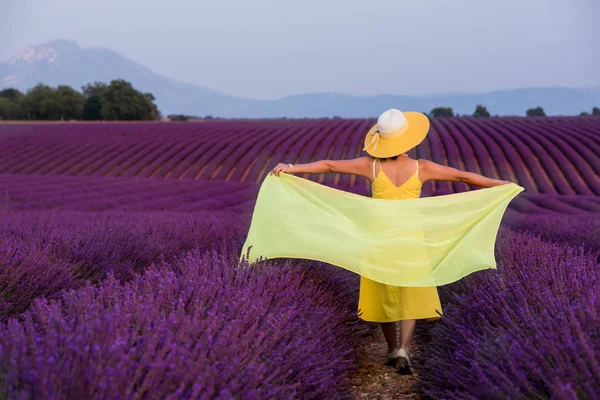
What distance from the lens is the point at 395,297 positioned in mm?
3564

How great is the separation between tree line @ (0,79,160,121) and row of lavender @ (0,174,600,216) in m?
37.8

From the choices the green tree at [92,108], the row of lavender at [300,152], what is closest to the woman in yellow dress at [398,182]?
the row of lavender at [300,152]

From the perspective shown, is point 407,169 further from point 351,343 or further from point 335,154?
point 335,154

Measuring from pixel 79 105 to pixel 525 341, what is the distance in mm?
55779

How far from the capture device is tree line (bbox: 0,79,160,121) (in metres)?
51.6

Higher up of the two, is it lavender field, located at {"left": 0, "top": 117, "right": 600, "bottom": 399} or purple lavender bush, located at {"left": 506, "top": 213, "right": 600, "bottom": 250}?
lavender field, located at {"left": 0, "top": 117, "right": 600, "bottom": 399}

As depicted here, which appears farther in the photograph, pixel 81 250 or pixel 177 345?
pixel 81 250

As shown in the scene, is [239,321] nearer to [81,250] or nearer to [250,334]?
[250,334]

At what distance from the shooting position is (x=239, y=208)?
11.4 meters

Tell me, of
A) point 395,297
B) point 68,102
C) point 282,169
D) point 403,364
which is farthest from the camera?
point 68,102

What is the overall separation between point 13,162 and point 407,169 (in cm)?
2085

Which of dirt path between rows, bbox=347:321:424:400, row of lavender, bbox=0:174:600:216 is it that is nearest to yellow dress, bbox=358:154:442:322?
dirt path between rows, bbox=347:321:424:400

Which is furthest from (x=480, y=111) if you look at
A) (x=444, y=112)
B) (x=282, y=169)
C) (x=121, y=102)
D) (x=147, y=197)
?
(x=282, y=169)

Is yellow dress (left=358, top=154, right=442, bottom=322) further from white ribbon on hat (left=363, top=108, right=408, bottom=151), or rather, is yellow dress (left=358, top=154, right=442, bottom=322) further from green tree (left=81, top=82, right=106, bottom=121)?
green tree (left=81, top=82, right=106, bottom=121)
